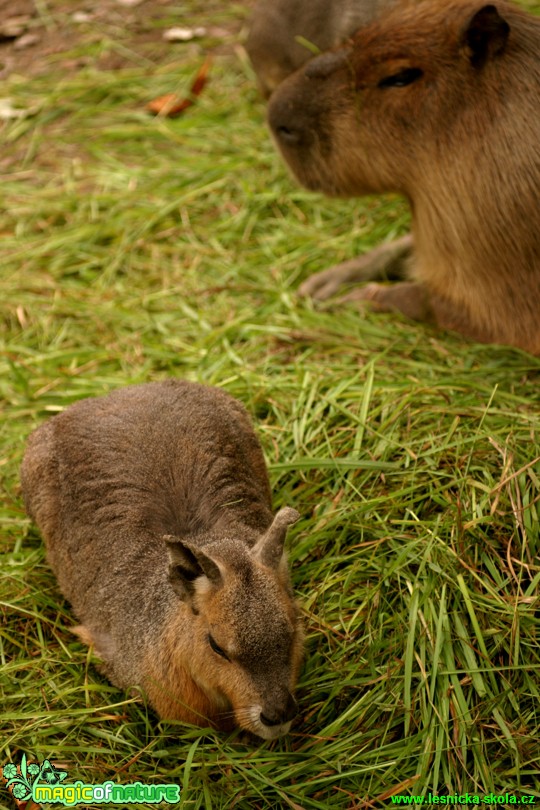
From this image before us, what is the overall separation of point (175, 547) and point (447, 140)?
2229mm

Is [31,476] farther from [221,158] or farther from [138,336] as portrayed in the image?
[221,158]

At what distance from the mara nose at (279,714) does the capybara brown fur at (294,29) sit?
133 inches

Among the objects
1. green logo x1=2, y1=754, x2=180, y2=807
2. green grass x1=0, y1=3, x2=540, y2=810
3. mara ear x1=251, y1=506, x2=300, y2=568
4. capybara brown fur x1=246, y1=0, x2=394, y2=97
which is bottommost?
green logo x1=2, y1=754, x2=180, y2=807

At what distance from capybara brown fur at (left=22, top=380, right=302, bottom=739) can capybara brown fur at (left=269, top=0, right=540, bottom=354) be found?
1.30m

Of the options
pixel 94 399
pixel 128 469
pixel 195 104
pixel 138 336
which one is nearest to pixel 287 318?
pixel 138 336

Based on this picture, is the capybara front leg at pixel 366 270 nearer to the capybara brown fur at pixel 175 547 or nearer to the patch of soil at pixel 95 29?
the capybara brown fur at pixel 175 547

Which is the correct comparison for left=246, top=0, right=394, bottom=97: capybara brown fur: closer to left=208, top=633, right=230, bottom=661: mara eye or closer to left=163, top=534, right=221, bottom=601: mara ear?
left=163, top=534, right=221, bottom=601: mara ear

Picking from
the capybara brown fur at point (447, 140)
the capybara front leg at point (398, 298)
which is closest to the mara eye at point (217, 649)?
the capybara brown fur at point (447, 140)

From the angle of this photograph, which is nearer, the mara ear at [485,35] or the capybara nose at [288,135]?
the mara ear at [485,35]

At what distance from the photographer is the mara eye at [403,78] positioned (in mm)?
4035

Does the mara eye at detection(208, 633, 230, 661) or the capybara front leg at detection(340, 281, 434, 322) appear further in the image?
the capybara front leg at detection(340, 281, 434, 322)

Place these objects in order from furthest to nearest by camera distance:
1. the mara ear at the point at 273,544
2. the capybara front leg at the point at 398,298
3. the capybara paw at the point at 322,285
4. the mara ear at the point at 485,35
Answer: the capybara paw at the point at 322,285 → the capybara front leg at the point at 398,298 → the mara ear at the point at 485,35 → the mara ear at the point at 273,544

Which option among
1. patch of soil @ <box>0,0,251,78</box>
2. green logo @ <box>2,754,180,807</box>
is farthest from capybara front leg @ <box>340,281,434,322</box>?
patch of soil @ <box>0,0,251,78</box>

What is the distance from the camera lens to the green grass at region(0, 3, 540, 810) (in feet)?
9.24
